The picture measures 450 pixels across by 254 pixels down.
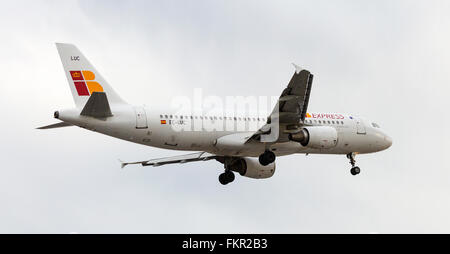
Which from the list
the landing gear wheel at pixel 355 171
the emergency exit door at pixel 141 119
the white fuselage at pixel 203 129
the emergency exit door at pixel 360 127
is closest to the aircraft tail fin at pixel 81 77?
the white fuselage at pixel 203 129

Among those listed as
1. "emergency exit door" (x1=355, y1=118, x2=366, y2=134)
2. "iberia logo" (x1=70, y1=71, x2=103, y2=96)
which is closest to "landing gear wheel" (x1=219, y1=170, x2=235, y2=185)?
"emergency exit door" (x1=355, y1=118, x2=366, y2=134)

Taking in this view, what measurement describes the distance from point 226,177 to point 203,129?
6143 millimetres

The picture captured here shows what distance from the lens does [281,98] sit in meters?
34.5

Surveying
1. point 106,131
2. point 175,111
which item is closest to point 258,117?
point 175,111

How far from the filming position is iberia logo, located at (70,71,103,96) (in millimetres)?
33844

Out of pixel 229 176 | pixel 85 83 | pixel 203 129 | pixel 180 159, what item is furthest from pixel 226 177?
pixel 85 83

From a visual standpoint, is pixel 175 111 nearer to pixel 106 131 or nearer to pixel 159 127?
pixel 159 127

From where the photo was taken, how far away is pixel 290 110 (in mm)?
35094

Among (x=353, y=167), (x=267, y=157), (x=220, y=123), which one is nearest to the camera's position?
(x=267, y=157)

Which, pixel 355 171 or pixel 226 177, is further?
pixel 226 177

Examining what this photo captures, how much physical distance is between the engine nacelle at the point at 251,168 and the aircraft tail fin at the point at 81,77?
30.7ft

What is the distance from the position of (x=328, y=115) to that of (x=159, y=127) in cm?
1018

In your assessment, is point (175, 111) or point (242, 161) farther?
point (242, 161)

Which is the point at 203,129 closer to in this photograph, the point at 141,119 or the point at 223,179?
the point at 141,119
